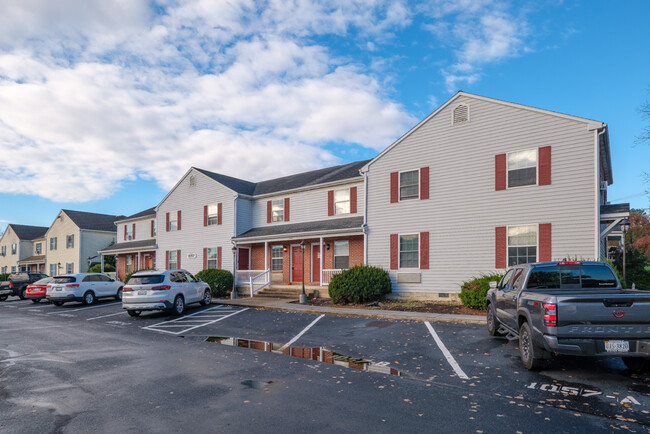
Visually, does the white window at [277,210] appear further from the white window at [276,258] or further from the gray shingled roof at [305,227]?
the white window at [276,258]

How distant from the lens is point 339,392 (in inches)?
238

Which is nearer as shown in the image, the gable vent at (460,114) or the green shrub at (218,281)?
the gable vent at (460,114)

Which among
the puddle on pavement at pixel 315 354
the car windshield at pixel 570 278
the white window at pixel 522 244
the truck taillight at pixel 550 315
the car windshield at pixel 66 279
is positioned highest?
the white window at pixel 522 244

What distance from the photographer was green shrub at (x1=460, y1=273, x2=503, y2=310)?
562 inches

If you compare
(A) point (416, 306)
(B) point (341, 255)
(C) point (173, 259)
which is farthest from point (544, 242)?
(C) point (173, 259)

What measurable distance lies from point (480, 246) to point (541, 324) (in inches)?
389

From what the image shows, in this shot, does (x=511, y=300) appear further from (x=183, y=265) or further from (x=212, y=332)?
(x=183, y=265)

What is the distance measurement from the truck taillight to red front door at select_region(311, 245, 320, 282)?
16.5 meters

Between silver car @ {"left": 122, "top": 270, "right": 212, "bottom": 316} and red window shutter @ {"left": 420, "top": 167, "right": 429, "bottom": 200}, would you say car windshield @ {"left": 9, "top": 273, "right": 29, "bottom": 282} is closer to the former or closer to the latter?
silver car @ {"left": 122, "top": 270, "right": 212, "bottom": 316}

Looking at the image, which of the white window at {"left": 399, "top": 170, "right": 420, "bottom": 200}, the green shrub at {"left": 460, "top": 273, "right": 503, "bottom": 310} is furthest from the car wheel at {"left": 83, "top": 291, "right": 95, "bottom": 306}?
the green shrub at {"left": 460, "top": 273, "right": 503, "bottom": 310}

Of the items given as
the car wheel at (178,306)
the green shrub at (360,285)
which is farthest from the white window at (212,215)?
the green shrub at (360,285)

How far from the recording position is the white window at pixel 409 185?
1791 centimetres

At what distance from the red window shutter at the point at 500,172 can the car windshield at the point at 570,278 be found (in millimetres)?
8345

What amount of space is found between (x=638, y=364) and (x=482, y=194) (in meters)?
9.88
